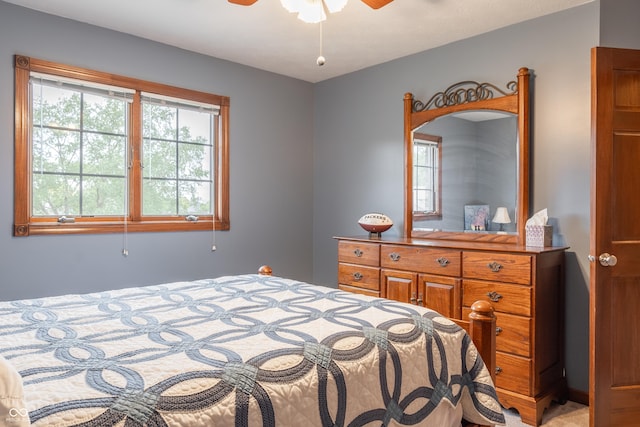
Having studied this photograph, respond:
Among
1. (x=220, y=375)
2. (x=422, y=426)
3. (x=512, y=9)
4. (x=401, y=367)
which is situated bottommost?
(x=422, y=426)

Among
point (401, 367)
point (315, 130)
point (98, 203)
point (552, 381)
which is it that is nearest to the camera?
point (401, 367)

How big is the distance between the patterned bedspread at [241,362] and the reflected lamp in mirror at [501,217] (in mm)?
1641

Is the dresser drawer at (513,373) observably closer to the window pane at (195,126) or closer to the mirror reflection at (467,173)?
the mirror reflection at (467,173)

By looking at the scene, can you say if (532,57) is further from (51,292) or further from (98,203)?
(51,292)

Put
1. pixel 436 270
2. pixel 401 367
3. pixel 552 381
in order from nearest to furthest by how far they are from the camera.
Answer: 1. pixel 401 367
2. pixel 552 381
3. pixel 436 270

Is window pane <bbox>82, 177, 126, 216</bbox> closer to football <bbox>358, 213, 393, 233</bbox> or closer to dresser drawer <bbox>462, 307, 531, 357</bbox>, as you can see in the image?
football <bbox>358, 213, 393, 233</bbox>

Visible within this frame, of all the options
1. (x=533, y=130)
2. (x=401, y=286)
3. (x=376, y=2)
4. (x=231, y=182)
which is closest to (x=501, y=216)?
(x=533, y=130)

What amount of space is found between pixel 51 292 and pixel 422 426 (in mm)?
2623

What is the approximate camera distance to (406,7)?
284 centimetres

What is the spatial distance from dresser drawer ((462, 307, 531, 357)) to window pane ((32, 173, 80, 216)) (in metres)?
2.90

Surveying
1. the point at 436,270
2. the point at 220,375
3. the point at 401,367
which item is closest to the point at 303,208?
the point at 436,270

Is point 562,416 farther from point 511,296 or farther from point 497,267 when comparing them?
point 497,267

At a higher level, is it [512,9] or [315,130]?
[512,9]

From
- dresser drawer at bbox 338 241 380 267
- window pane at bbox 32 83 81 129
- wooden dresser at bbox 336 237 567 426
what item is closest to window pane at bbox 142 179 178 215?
window pane at bbox 32 83 81 129
